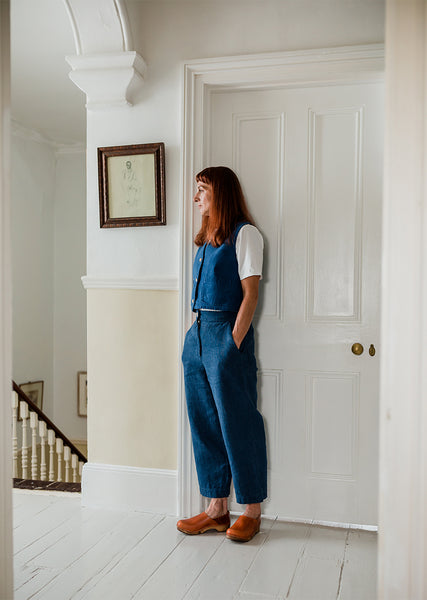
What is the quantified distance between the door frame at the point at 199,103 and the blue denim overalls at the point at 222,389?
12 cm

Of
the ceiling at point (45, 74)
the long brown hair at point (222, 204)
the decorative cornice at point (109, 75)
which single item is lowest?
the long brown hair at point (222, 204)

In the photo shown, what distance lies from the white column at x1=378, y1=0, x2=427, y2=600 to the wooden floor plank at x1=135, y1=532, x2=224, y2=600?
0.99m

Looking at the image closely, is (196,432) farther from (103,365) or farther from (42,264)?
(42,264)

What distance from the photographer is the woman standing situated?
2.49 metres

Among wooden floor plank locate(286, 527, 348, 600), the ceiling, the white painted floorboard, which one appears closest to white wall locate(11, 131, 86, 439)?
the ceiling

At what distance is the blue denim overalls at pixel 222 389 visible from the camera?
249cm

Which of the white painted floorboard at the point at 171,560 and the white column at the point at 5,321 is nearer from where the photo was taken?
the white column at the point at 5,321

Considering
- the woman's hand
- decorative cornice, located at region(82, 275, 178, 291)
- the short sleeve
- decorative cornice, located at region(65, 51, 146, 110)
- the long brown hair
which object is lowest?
the woman's hand

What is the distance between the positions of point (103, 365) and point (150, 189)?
0.90m

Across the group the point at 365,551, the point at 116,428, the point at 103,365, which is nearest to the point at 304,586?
the point at 365,551

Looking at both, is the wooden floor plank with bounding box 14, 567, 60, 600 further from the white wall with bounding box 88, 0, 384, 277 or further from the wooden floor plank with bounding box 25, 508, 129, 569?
the white wall with bounding box 88, 0, 384, 277

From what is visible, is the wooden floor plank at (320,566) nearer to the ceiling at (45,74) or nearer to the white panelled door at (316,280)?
the white panelled door at (316,280)

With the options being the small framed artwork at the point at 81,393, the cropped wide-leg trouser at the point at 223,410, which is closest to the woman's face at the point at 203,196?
the cropped wide-leg trouser at the point at 223,410

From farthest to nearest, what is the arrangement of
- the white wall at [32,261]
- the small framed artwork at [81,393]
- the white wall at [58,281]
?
the small framed artwork at [81,393], the white wall at [58,281], the white wall at [32,261]
